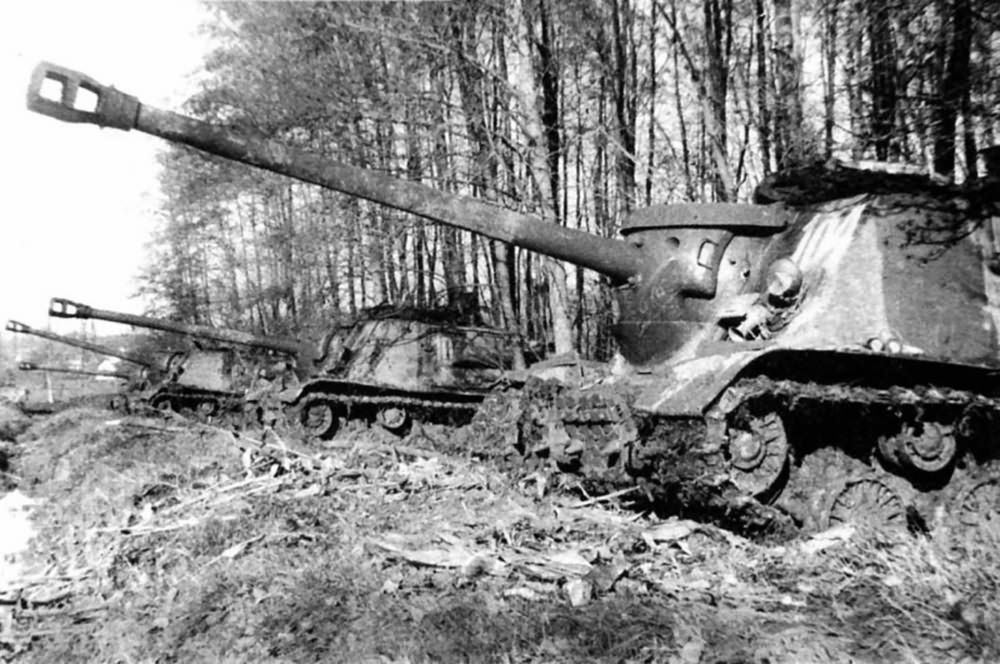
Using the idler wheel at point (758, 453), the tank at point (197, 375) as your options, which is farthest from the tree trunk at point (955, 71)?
the tank at point (197, 375)

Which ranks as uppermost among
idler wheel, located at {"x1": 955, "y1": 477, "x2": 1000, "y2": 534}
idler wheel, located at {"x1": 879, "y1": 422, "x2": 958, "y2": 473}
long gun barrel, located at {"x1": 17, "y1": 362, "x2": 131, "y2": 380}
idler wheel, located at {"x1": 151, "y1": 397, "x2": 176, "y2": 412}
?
long gun barrel, located at {"x1": 17, "y1": 362, "x2": 131, "y2": 380}

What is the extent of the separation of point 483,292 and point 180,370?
23.9 feet

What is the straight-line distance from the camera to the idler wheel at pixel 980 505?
20.0 ft

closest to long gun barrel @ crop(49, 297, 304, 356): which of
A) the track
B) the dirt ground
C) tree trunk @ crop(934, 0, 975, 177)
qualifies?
the dirt ground

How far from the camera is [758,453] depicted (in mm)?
5633

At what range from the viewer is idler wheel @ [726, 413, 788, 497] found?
5.58 meters

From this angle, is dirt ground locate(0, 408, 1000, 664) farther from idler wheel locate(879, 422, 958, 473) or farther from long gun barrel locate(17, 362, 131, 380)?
long gun barrel locate(17, 362, 131, 380)

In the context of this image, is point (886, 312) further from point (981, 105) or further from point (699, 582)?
point (699, 582)

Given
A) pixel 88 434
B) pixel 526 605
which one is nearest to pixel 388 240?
pixel 88 434

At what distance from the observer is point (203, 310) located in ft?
103

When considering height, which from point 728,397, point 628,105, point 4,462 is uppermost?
point 628,105

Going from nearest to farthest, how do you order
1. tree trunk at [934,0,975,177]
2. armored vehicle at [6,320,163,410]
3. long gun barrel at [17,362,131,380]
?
1. tree trunk at [934,0,975,177]
2. armored vehicle at [6,320,163,410]
3. long gun barrel at [17,362,131,380]

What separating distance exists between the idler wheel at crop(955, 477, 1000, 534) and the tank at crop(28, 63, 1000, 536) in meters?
0.02

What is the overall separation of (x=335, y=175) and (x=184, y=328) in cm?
1211
